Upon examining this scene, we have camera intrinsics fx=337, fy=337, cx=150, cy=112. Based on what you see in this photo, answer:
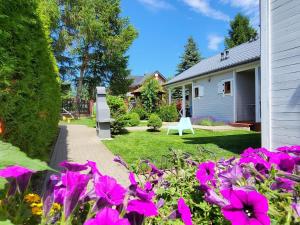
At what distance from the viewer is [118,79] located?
37344 millimetres

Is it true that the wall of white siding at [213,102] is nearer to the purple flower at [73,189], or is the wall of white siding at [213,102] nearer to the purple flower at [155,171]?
the purple flower at [155,171]

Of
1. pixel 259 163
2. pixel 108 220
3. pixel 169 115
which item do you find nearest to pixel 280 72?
pixel 259 163

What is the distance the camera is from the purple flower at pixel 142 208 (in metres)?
0.83

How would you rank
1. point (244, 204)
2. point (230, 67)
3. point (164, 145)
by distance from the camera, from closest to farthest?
point (244, 204)
point (164, 145)
point (230, 67)

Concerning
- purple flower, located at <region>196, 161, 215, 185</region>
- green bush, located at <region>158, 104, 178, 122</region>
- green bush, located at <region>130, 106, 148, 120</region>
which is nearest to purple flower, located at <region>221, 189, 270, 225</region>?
purple flower, located at <region>196, 161, 215, 185</region>

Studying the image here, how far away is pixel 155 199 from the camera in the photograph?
4.87ft

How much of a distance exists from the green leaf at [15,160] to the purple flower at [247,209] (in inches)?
19.0

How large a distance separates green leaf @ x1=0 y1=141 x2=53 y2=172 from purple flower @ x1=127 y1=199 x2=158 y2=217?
0.24 m

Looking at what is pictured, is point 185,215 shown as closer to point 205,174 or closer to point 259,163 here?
point 205,174

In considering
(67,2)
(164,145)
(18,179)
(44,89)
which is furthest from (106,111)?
(67,2)

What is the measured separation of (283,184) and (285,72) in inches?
261

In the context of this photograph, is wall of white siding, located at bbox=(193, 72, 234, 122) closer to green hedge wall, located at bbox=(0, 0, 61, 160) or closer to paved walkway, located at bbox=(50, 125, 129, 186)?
paved walkway, located at bbox=(50, 125, 129, 186)

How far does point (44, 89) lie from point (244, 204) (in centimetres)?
574

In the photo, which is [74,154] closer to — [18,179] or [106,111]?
[106,111]
